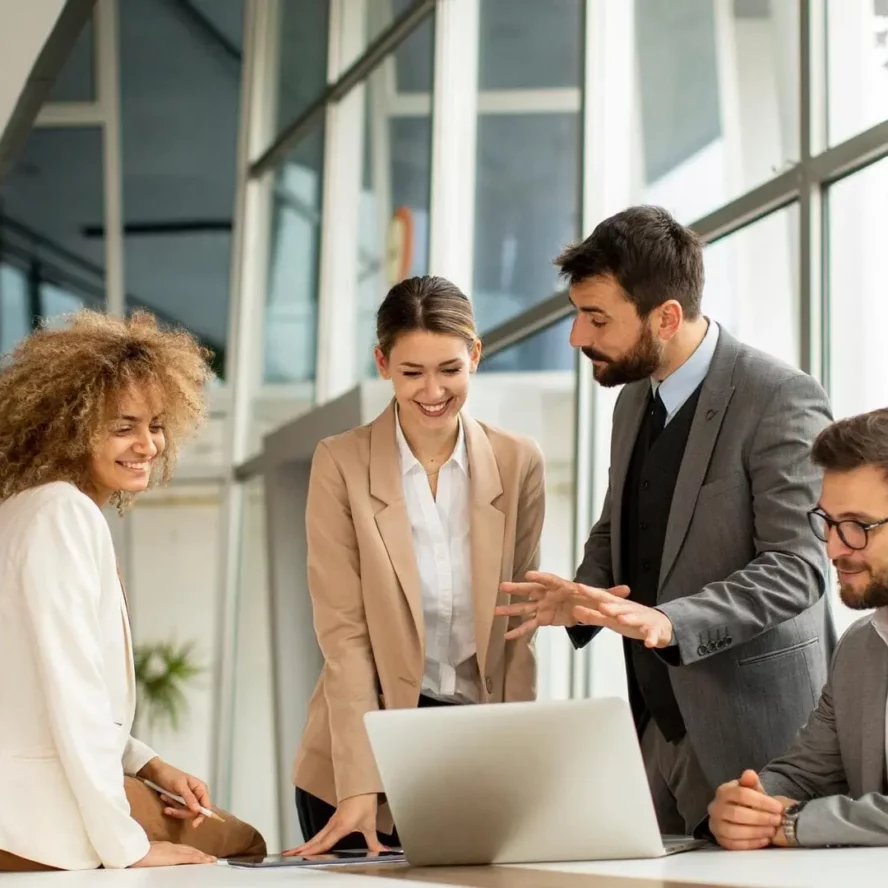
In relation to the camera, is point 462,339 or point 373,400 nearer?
point 462,339

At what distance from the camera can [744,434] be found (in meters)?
2.78

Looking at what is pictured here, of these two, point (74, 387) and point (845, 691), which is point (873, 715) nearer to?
point (845, 691)

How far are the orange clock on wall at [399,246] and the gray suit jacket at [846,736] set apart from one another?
5.51 m

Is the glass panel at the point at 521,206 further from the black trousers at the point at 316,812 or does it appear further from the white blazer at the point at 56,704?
the white blazer at the point at 56,704

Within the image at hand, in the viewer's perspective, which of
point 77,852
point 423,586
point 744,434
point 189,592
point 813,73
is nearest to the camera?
point 77,852

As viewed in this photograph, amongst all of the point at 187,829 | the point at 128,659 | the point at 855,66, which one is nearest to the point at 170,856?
the point at 187,829

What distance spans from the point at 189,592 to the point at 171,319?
225 cm

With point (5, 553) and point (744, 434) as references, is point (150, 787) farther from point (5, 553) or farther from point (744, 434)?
point (744, 434)

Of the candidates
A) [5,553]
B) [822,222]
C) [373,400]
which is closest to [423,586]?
[5,553]

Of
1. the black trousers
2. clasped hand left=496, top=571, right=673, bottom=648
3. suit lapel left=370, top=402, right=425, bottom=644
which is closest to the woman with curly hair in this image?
the black trousers

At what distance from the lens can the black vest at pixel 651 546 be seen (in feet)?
9.39

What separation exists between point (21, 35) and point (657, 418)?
9.43ft

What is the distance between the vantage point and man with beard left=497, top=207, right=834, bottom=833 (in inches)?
102

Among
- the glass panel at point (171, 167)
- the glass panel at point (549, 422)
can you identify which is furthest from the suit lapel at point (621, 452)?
the glass panel at point (171, 167)
